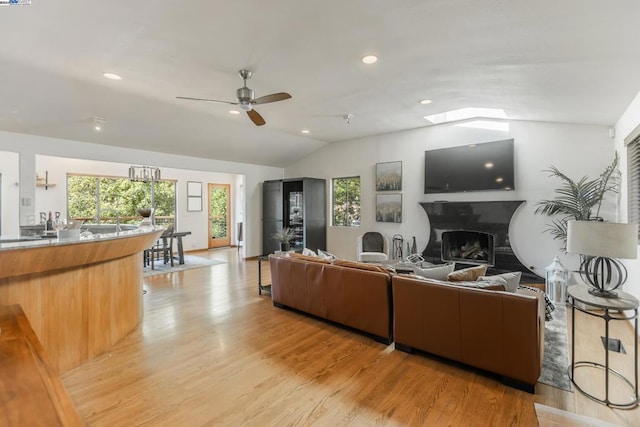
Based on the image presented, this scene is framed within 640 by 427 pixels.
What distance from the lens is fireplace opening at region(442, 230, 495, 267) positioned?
5.23 m

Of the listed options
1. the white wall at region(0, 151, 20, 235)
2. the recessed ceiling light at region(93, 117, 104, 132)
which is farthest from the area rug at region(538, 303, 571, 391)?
the white wall at region(0, 151, 20, 235)

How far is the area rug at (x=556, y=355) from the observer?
245 cm

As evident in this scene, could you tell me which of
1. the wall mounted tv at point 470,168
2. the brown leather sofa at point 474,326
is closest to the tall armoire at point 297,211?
the wall mounted tv at point 470,168

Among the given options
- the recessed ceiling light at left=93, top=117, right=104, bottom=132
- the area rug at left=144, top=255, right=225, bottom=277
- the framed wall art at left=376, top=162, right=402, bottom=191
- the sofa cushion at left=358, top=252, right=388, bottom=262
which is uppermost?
the recessed ceiling light at left=93, top=117, right=104, bottom=132

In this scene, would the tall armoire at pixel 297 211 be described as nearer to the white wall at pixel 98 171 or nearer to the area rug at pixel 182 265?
the white wall at pixel 98 171

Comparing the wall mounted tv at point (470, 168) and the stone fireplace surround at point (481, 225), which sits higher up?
the wall mounted tv at point (470, 168)

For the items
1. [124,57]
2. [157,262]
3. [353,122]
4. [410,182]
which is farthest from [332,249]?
[124,57]

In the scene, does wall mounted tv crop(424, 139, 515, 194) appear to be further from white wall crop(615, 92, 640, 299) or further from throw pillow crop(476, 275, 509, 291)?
throw pillow crop(476, 275, 509, 291)

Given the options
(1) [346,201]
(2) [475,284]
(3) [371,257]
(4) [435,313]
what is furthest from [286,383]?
(1) [346,201]

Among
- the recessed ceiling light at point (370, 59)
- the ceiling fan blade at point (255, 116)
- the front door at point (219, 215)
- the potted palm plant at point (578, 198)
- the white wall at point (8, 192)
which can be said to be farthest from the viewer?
the front door at point (219, 215)

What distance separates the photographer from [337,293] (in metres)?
3.41

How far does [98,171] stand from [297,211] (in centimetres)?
514

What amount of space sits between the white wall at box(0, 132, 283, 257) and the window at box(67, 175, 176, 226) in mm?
196

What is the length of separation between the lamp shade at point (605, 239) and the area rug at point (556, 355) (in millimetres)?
1038
